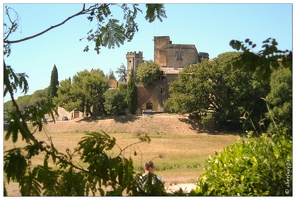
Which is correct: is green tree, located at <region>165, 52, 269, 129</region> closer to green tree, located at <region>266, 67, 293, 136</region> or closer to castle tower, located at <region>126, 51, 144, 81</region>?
castle tower, located at <region>126, 51, 144, 81</region>

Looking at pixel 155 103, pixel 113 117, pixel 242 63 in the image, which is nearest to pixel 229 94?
pixel 113 117

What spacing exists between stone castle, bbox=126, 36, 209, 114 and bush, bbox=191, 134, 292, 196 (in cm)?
3218

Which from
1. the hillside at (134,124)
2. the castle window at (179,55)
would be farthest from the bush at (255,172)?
the castle window at (179,55)

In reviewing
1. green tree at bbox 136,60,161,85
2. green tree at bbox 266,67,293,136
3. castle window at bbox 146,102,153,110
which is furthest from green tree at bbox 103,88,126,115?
green tree at bbox 266,67,293,136

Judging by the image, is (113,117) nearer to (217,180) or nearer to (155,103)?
(155,103)

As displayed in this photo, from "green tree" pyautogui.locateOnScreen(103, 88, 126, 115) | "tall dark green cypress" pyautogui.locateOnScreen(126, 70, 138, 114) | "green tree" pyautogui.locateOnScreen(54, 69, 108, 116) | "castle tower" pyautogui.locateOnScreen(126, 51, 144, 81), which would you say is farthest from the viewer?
"castle tower" pyautogui.locateOnScreen(126, 51, 144, 81)

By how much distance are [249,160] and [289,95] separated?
60cm

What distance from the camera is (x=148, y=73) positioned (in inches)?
1411

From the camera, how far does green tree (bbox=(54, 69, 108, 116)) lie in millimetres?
31138

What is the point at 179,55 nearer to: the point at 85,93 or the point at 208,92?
the point at 85,93

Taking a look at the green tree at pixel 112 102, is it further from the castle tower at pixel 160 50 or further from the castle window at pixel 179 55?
the castle window at pixel 179 55

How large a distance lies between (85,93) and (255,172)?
95.9 feet

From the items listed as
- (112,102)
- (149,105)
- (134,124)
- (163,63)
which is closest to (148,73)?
(149,105)

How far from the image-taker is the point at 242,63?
79.6 inches
